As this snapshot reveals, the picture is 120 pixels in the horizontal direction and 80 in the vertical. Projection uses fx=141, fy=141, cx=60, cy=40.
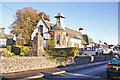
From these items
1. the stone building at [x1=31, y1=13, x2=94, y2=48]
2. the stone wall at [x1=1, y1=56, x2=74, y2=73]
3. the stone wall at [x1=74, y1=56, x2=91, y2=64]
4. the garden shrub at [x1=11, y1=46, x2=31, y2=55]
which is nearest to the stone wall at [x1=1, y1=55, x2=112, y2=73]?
the stone wall at [x1=1, y1=56, x2=74, y2=73]

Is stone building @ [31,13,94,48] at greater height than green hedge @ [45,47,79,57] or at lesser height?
greater

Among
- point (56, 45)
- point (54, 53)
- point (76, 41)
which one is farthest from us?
point (76, 41)

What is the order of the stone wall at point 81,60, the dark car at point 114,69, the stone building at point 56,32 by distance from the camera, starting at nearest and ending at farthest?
the dark car at point 114,69 < the stone wall at point 81,60 < the stone building at point 56,32

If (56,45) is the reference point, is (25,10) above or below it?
above

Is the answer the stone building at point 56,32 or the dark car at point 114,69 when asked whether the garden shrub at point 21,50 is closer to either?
the stone building at point 56,32

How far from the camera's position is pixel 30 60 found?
16844mm

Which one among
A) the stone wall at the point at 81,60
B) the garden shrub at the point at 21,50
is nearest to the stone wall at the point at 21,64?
the stone wall at the point at 81,60

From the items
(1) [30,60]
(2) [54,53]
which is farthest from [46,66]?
(2) [54,53]

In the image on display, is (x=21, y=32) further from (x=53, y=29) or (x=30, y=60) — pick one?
(x=30, y=60)

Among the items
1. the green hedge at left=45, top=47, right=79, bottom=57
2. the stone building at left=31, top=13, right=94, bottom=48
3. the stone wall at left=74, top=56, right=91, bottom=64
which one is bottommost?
the stone wall at left=74, top=56, right=91, bottom=64

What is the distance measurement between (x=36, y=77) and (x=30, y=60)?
16.5 ft

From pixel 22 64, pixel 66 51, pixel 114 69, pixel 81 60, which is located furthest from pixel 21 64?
pixel 66 51

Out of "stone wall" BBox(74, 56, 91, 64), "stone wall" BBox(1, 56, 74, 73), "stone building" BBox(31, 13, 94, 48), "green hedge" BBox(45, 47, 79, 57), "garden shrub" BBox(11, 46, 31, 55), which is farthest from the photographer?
"stone building" BBox(31, 13, 94, 48)

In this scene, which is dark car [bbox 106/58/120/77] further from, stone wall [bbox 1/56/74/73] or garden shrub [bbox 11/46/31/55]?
→ garden shrub [bbox 11/46/31/55]
